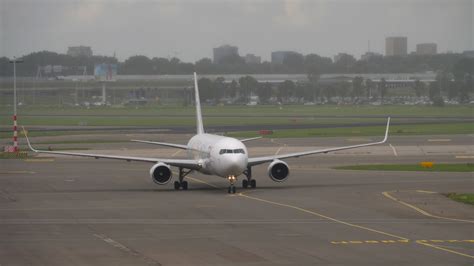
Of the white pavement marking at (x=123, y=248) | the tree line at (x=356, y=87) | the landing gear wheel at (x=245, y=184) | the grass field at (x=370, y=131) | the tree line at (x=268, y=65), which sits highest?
the tree line at (x=268, y=65)

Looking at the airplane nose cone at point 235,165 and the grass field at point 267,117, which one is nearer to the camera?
the airplane nose cone at point 235,165

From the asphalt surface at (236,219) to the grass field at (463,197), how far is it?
32.9 inches

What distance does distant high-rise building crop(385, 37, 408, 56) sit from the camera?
134750 mm

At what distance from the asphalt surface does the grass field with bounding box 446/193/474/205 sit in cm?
84

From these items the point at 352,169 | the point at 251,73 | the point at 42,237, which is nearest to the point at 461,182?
the point at 352,169

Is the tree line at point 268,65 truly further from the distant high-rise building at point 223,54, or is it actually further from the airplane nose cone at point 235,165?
the airplane nose cone at point 235,165

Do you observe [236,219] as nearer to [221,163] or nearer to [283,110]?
[221,163]

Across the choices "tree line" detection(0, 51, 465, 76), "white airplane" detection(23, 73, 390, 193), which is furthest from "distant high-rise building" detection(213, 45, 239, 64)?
"white airplane" detection(23, 73, 390, 193)

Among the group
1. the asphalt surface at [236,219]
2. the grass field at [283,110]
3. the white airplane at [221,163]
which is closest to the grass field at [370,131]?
the grass field at [283,110]

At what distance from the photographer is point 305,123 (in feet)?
469

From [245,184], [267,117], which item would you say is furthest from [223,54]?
[245,184]

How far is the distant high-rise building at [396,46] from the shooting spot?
13475 cm

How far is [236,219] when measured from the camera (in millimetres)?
41750

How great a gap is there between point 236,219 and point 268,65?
141006 mm
